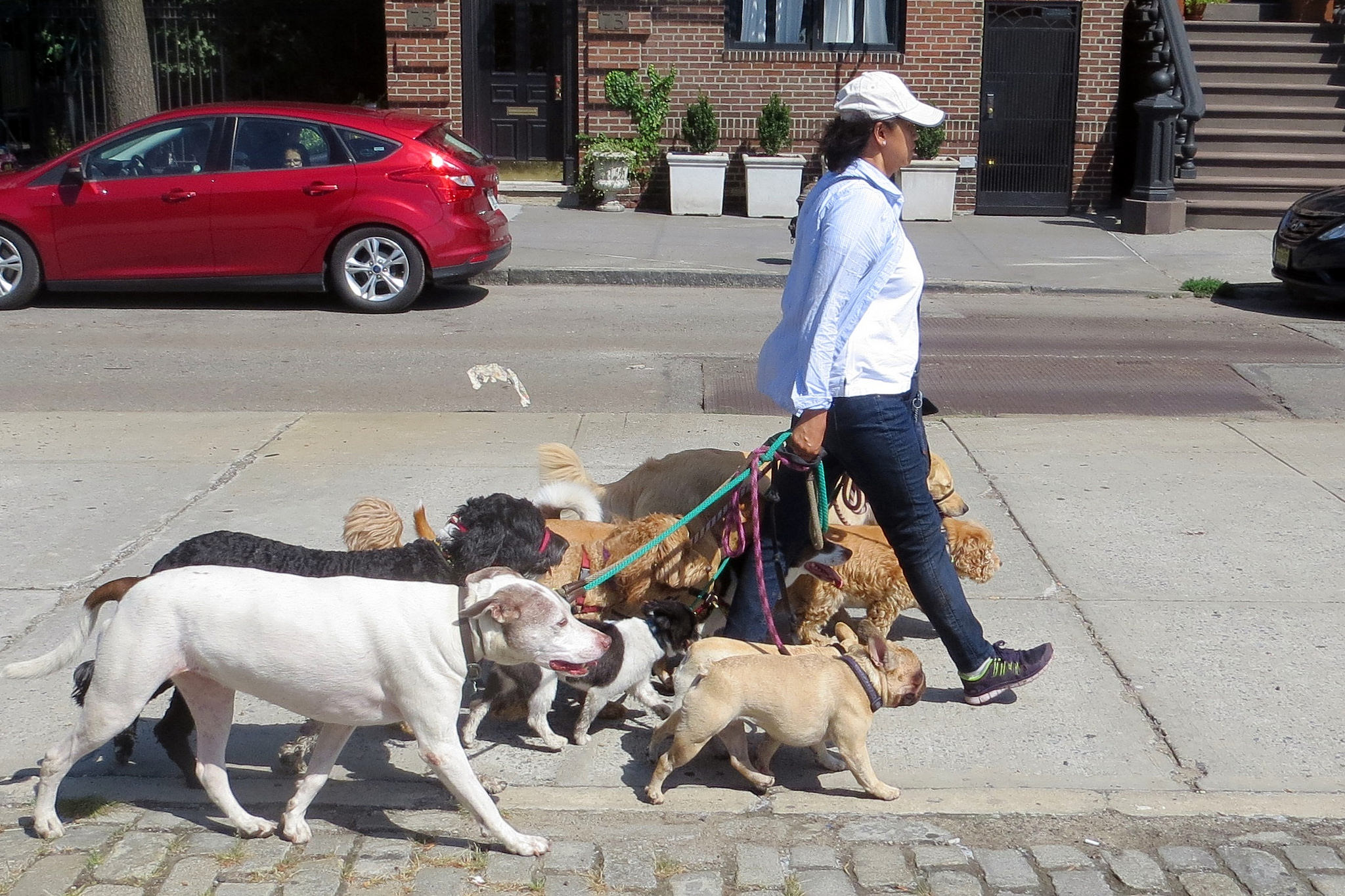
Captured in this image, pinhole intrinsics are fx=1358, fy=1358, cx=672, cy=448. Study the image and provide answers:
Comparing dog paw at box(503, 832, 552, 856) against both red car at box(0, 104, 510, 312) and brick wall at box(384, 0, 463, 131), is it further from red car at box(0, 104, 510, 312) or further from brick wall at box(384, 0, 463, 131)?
brick wall at box(384, 0, 463, 131)

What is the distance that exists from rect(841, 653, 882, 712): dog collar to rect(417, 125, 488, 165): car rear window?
9.15 m

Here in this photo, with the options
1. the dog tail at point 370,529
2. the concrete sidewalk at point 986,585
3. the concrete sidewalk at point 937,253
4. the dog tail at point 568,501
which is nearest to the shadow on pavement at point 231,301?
the concrete sidewalk at point 937,253

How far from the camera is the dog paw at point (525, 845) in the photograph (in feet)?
12.0

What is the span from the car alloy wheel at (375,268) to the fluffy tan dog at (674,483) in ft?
22.6

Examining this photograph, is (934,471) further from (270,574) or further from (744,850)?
(270,574)

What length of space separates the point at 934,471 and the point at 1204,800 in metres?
1.87

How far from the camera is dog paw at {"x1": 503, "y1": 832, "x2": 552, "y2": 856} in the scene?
3662 mm

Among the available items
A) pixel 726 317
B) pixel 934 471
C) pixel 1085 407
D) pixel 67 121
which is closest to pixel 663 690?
pixel 934 471

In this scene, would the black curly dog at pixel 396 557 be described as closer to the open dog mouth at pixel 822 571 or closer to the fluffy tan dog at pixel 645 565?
the fluffy tan dog at pixel 645 565

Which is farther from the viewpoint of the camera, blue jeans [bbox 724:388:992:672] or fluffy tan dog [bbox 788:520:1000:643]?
fluffy tan dog [bbox 788:520:1000:643]

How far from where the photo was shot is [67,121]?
21312mm

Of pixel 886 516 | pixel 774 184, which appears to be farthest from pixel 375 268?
pixel 886 516

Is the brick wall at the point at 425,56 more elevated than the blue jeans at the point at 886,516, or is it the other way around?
the brick wall at the point at 425,56

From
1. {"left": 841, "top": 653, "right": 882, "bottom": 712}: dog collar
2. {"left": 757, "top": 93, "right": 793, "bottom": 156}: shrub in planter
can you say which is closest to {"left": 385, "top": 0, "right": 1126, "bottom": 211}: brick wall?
{"left": 757, "top": 93, "right": 793, "bottom": 156}: shrub in planter
